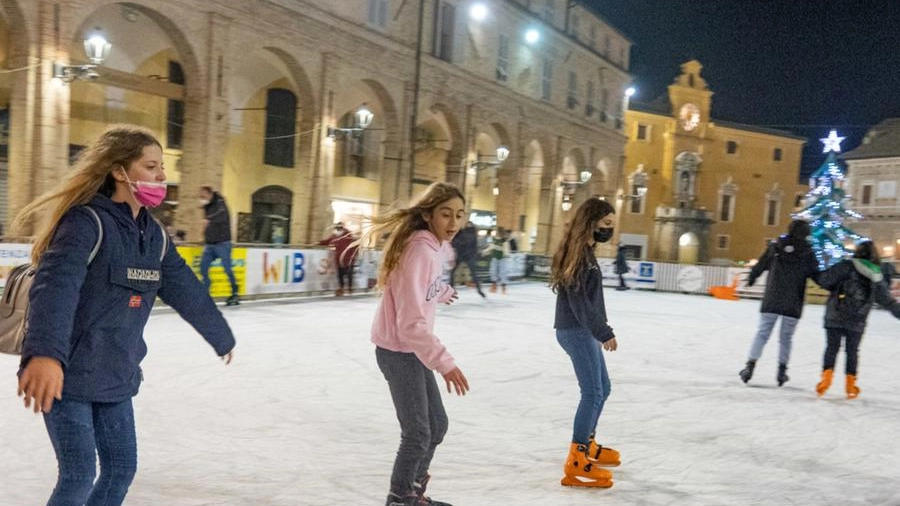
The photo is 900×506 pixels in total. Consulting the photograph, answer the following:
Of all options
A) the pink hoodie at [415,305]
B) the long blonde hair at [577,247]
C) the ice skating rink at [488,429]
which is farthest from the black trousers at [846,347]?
the pink hoodie at [415,305]

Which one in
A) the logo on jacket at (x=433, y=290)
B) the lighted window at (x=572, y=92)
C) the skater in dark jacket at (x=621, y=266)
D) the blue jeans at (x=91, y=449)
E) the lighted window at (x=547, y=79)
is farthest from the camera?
the lighted window at (x=572, y=92)

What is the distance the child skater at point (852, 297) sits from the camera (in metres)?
7.35

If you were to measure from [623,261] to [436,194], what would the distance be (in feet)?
68.7

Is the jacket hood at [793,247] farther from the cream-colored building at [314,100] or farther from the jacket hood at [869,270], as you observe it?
the cream-colored building at [314,100]

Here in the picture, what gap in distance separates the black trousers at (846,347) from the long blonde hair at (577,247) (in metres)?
4.32

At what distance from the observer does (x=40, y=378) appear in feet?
7.39

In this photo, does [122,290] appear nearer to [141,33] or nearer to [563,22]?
[141,33]

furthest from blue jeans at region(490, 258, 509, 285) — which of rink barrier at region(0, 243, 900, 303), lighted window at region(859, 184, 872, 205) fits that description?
lighted window at region(859, 184, 872, 205)

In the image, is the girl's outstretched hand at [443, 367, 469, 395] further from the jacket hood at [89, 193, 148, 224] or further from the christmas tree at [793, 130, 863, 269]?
the christmas tree at [793, 130, 863, 269]

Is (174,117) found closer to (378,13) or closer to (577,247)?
(378,13)

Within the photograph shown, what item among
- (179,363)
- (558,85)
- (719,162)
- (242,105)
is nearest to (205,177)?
(242,105)

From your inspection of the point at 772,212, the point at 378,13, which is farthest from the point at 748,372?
the point at 772,212

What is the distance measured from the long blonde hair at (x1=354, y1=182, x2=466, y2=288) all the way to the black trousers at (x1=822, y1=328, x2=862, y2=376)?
5.65m

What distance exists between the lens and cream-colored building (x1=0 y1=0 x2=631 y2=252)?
51.6 feet
